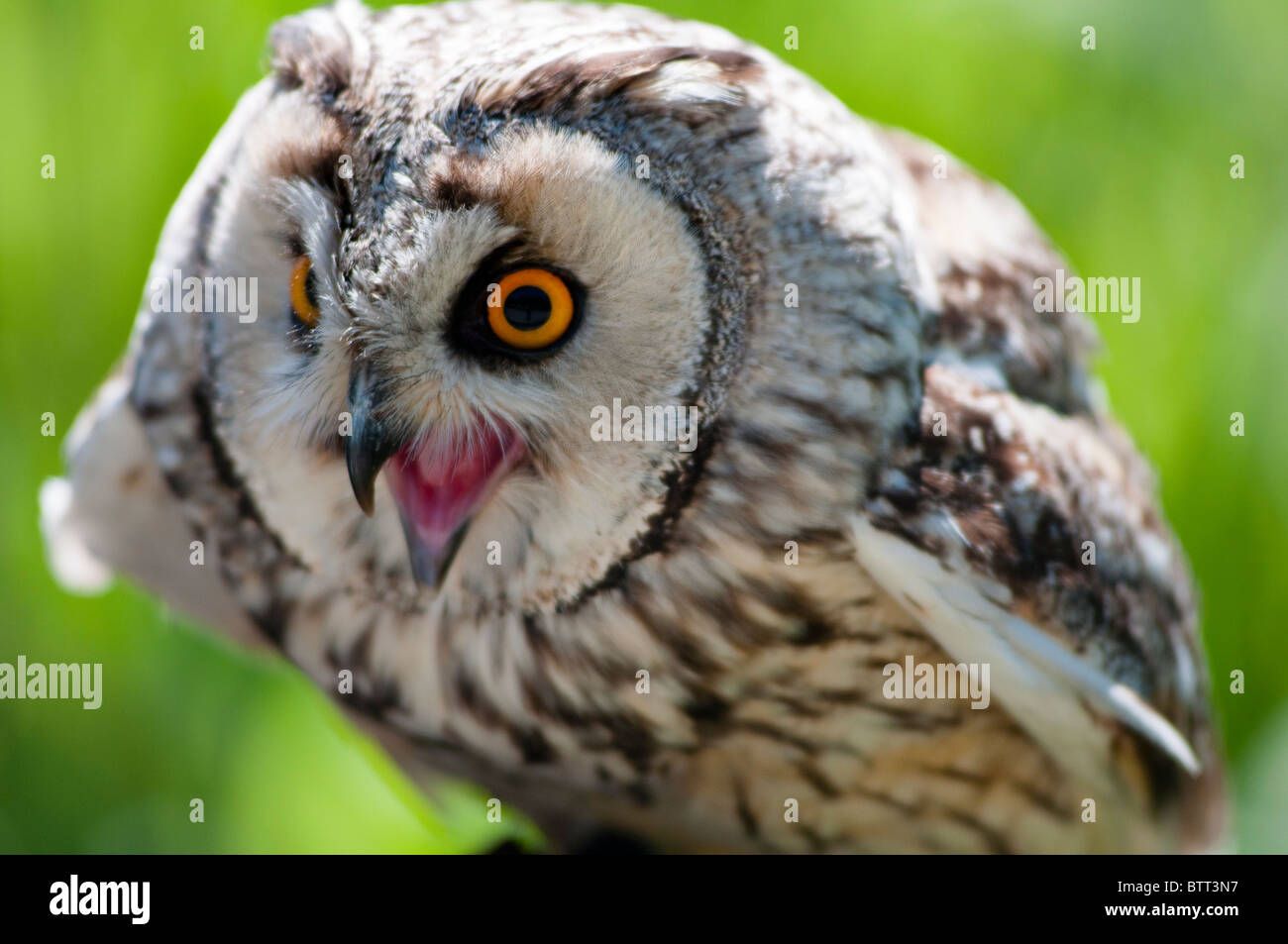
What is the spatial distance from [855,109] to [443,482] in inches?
57.5

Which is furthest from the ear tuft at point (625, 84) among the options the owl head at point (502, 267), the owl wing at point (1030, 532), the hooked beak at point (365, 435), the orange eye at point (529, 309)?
the owl wing at point (1030, 532)

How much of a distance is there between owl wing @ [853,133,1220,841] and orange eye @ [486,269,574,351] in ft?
1.26

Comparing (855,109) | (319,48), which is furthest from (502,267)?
(855,109)

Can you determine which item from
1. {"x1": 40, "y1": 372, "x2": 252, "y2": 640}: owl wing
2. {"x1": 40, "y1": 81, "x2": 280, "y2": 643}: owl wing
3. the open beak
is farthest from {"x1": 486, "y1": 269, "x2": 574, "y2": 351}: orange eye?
{"x1": 40, "y1": 372, "x2": 252, "y2": 640}: owl wing

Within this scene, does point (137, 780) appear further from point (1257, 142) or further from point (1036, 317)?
point (1257, 142)

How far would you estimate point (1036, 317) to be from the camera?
144 cm

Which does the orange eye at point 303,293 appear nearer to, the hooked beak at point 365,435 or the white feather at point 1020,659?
the hooked beak at point 365,435

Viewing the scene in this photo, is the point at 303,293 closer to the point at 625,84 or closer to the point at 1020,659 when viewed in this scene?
the point at 625,84

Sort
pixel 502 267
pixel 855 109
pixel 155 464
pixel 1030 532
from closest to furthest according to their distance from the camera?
pixel 502 267, pixel 1030 532, pixel 155 464, pixel 855 109

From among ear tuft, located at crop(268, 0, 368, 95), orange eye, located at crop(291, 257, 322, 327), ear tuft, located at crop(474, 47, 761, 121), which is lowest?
orange eye, located at crop(291, 257, 322, 327)

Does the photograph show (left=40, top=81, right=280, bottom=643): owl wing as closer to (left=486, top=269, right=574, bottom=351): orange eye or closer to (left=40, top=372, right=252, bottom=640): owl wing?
(left=40, top=372, right=252, bottom=640): owl wing

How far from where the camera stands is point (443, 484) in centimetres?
109

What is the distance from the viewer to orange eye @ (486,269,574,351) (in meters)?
0.95
